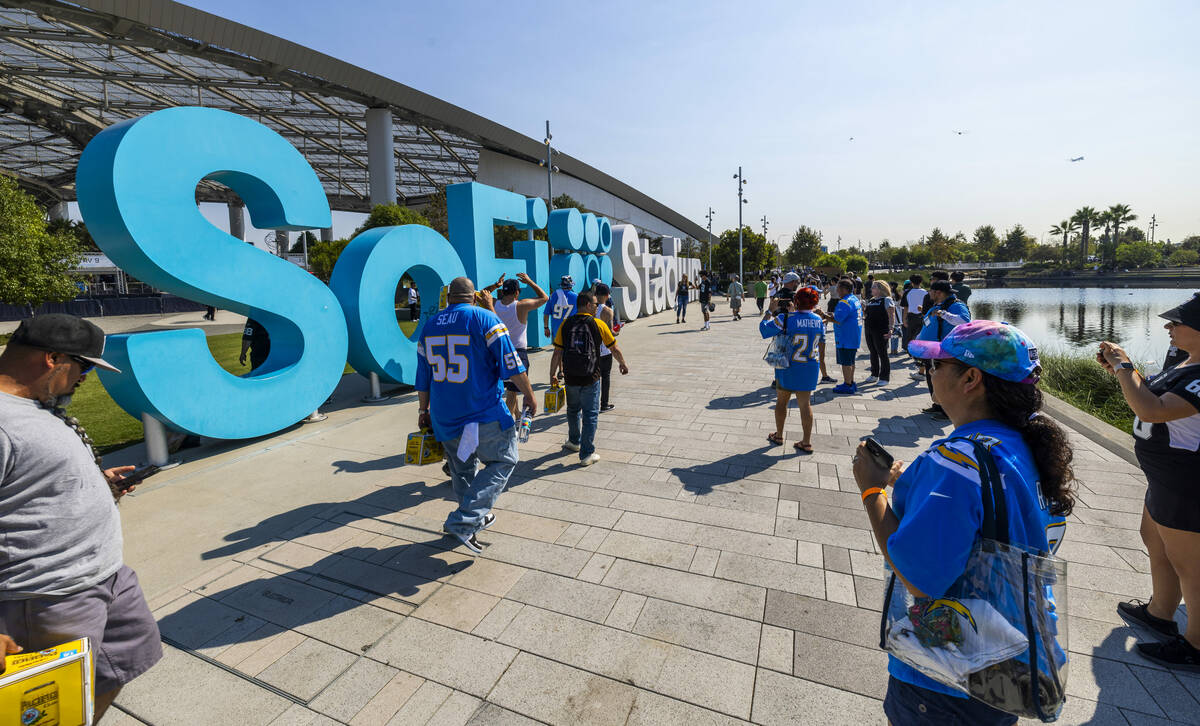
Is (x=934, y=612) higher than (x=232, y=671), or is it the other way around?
(x=934, y=612)

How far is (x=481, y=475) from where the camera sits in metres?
3.68

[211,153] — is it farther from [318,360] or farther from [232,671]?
[232,671]

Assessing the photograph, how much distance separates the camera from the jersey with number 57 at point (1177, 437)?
7.64ft

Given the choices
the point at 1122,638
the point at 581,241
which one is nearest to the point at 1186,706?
the point at 1122,638

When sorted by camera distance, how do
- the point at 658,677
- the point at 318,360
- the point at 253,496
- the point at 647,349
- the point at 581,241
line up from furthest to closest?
the point at 581,241 < the point at 647,349 < the point at 318,360 < the point at 253,496 < the point at 658,677

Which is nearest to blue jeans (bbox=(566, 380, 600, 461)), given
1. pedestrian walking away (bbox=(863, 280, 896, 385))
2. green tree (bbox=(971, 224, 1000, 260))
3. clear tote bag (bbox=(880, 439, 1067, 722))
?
clear tote bag (bbox=(880, 439, 1067, 722))

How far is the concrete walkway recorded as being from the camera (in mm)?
2477

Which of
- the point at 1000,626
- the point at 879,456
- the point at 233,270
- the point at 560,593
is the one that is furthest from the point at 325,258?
the point at 1000,626

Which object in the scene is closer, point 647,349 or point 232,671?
point 232,671

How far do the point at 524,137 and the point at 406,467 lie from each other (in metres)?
42.6

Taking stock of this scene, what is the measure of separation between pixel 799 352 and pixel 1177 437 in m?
3.12

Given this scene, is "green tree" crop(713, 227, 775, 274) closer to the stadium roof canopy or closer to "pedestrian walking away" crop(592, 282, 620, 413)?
the stadium roof canopy

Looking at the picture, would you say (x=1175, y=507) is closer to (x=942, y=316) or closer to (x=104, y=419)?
(x=942, y=316)

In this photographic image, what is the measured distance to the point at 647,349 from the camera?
13602 mm
